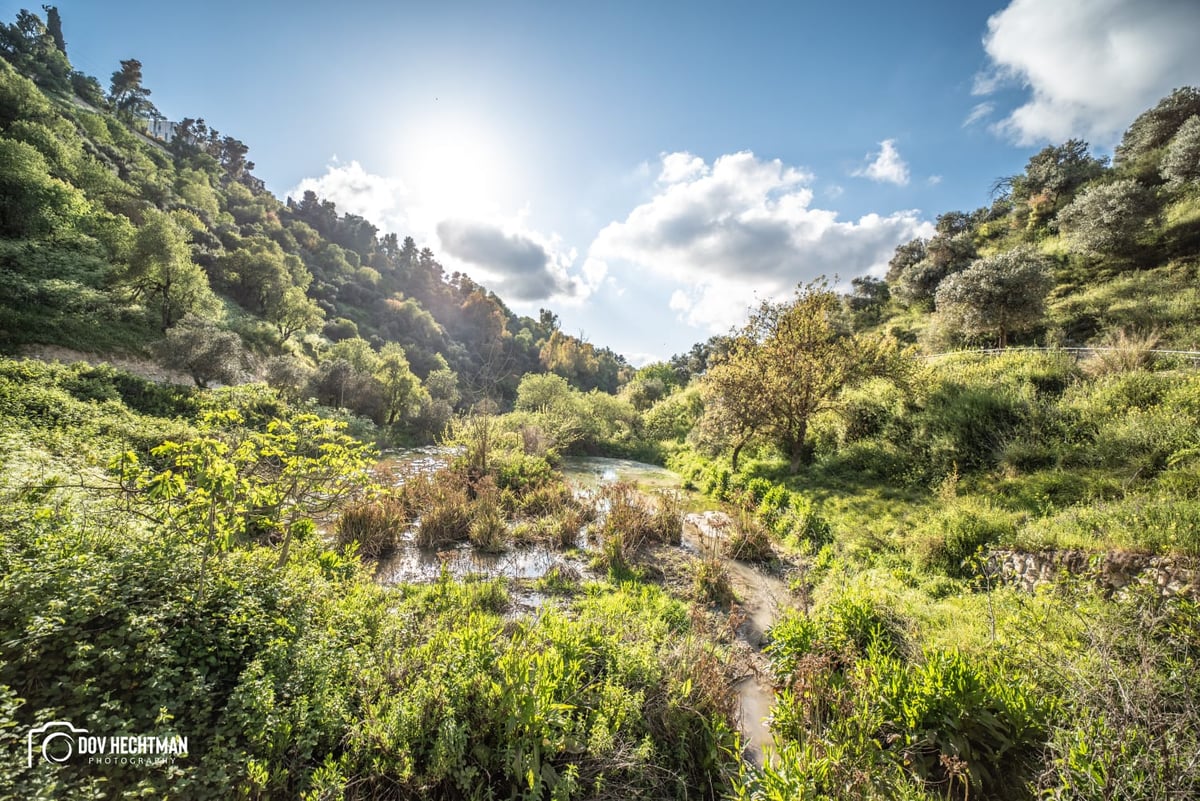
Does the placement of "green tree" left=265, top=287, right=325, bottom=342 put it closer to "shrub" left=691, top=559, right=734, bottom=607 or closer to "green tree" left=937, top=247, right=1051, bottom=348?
"shrub" left=691, top=559, right=734, bottom=607

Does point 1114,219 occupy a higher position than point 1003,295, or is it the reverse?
point 1114,219

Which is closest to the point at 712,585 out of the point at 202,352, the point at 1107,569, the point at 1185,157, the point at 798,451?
the point at 1107,569

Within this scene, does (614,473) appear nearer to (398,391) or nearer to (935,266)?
(398,391)

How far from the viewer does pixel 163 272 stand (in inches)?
1013

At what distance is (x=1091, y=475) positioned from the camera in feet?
25.4

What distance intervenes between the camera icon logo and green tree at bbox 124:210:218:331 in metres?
33.5

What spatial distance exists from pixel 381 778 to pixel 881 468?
1350 cm

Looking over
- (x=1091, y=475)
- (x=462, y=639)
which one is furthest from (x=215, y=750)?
(x=1091, y=475)

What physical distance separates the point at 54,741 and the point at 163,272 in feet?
116

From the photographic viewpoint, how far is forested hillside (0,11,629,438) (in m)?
21.0

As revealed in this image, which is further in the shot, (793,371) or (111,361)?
(111,361)

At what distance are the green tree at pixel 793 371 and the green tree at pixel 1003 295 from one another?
8.22 meters

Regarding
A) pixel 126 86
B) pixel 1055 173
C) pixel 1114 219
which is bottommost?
pixel 1114 219

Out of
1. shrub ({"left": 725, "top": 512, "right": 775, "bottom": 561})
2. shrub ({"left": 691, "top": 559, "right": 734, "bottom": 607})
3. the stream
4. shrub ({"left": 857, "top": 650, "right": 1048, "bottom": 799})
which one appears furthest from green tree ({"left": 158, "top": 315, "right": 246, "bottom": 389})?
shrub ({"left": 857, "top": 650, "right": 1048, "bottom": 799})
